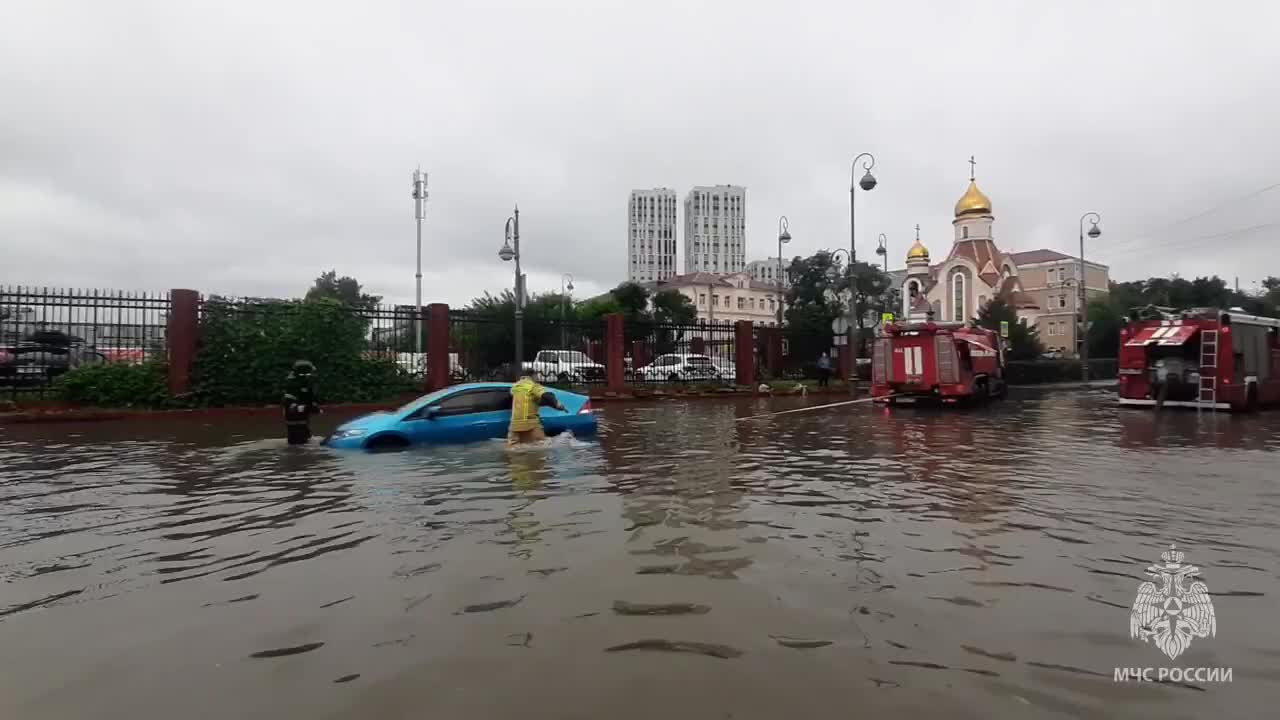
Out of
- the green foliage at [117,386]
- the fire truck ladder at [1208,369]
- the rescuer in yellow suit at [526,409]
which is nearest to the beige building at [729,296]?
the fire truck ladder at [1208,369]

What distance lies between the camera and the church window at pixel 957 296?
7344 cm

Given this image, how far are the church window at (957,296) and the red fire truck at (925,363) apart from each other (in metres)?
55.7

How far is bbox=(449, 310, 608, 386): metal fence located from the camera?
73.5ft

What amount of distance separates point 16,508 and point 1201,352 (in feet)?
75.7

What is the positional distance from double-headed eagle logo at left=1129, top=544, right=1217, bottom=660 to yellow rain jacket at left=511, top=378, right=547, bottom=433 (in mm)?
7666

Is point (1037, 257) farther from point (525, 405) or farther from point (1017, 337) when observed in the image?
point (525, 405)

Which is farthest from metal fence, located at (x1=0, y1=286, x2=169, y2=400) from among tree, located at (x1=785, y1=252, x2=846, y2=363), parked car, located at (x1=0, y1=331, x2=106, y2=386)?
tree, located at (x1=785, y1=252, x2=846, y2=363)

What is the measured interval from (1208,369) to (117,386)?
85.7 ft

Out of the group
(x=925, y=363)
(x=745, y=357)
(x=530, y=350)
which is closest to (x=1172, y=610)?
(x=925, y=363)

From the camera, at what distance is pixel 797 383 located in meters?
30.4

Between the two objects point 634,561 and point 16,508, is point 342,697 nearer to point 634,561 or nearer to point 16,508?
point 634,561

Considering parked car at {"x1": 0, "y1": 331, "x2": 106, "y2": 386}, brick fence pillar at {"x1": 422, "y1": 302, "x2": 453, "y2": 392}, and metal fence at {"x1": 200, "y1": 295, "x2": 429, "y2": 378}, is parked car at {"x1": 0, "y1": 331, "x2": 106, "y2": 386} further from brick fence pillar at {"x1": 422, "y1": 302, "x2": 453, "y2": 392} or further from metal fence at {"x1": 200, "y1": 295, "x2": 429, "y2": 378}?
brick fence pillar at {"x1": 422, "y1": 302, "x2": 453, "y2": 392}

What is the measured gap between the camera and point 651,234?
467ft

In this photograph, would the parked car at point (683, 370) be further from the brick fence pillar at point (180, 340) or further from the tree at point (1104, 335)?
the tree at point (1104, 335)
